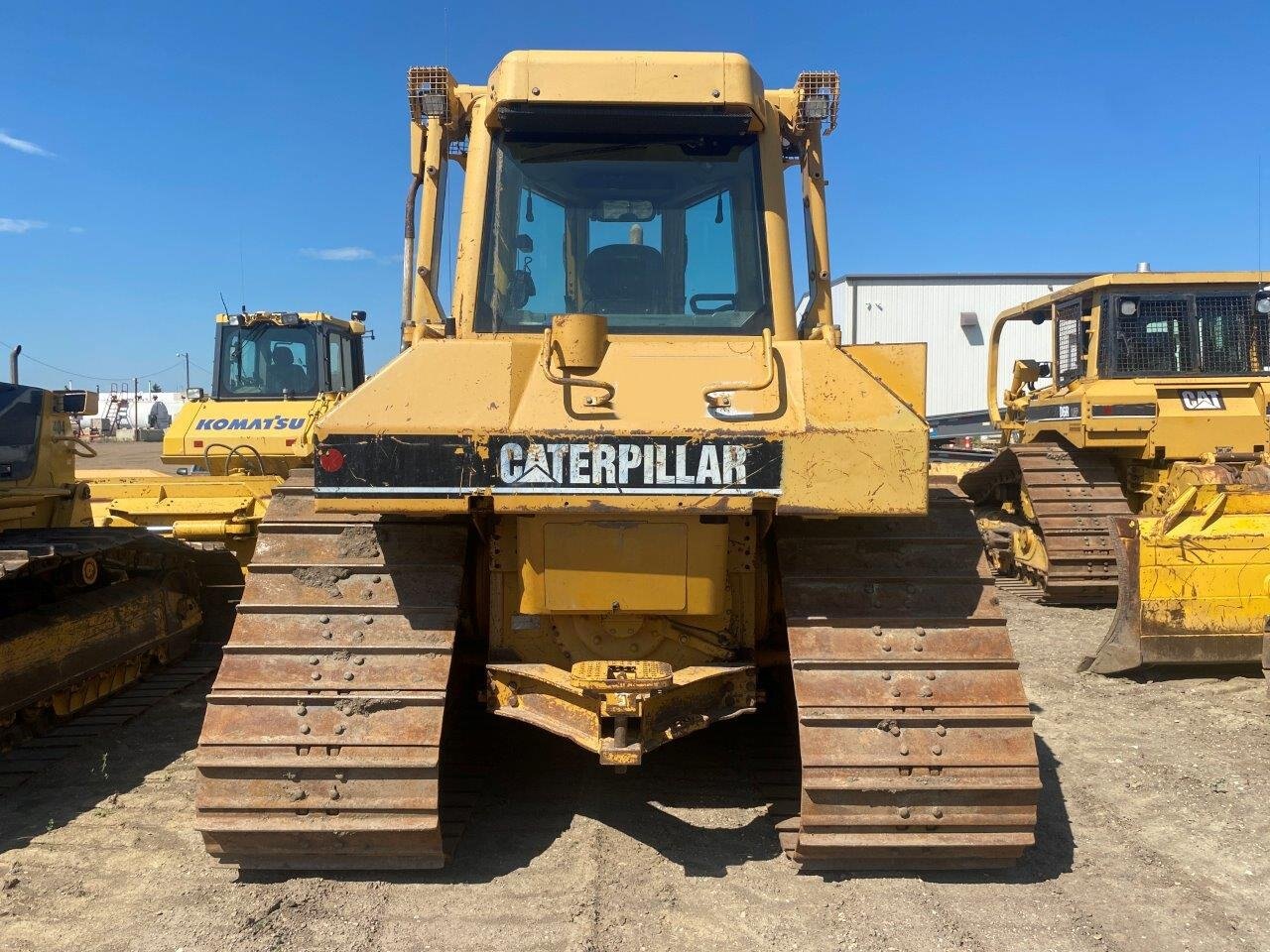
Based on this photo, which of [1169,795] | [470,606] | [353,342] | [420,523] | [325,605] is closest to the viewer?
[325,605]

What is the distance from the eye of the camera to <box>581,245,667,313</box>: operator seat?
4.06 m

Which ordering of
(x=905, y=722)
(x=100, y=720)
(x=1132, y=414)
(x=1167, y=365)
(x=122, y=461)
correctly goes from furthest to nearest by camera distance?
(x=122, y=461) → (x=1167, y=365) → (x=1132, y=414) → (x=100, y=720) → (x=905, y=722)

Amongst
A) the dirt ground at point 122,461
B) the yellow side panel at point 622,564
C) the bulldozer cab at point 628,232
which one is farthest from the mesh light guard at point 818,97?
the dirt ground at point 122,461

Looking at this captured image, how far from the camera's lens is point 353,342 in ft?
35.2

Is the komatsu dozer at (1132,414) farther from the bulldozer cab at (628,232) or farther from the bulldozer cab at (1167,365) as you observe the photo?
the bulldozer cab at (628,232)

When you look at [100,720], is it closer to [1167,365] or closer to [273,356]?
[273,356]

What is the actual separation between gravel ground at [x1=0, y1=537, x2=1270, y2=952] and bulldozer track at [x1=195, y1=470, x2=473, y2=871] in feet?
0.73

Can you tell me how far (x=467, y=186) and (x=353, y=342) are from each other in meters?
7.06

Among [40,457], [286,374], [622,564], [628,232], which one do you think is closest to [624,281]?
[628,232]

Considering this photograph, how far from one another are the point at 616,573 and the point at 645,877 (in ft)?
3.64

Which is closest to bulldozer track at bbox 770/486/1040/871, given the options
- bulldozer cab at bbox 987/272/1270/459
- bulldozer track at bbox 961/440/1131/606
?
bulldozer track at bbox 961/440/1131/606

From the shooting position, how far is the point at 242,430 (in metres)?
9.07

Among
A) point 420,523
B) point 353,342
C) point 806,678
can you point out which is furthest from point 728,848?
point 353,342

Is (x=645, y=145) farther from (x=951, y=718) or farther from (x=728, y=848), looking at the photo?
(x=728, y=848)
